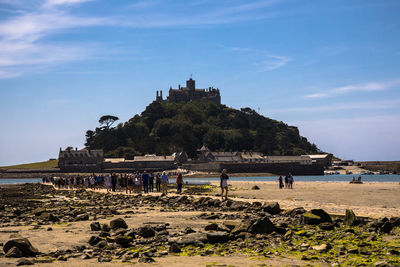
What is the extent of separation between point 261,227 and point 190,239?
7.36 feet

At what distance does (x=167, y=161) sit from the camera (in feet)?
497

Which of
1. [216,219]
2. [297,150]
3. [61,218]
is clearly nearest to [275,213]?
[216,219]

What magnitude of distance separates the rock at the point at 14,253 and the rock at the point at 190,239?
12.3ft

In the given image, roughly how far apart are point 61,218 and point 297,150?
184 meters

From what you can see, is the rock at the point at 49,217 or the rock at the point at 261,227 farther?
the rock at the point at 49,217

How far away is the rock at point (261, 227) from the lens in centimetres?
1353

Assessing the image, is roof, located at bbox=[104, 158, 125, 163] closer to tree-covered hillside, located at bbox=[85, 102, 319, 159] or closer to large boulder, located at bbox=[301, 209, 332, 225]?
tree-covered hillside, located at bbox=[85, 102, 319, 159]

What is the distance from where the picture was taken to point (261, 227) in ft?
44.4

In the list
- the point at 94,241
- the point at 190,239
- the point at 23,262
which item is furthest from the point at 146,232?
the point at 23,262

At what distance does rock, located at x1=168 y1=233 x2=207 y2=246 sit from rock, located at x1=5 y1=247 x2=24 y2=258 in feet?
12.3

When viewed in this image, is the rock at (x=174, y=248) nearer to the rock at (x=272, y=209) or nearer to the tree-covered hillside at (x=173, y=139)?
the rock at (x=272, y=209)

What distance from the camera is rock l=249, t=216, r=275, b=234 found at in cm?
1353

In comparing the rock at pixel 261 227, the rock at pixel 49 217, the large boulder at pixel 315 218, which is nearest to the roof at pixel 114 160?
the rock at pixel 49 217

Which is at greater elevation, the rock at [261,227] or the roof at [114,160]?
the roof at [114,160]
